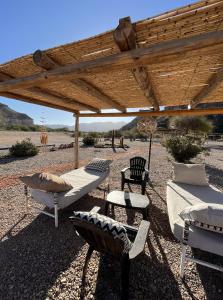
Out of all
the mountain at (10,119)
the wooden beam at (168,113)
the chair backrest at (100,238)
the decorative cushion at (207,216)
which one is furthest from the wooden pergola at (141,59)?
the mountain at (10,119)

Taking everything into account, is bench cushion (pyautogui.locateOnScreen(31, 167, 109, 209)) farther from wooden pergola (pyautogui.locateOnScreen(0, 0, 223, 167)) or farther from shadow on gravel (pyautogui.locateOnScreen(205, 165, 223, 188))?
shadow on gravel (pyautogui.locateOnScreen(205, 165, 223, 188))

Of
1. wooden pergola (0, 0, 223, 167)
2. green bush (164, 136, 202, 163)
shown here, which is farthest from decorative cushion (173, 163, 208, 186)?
green bush (164, 136, 202, 163)

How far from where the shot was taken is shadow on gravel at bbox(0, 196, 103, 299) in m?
1.82

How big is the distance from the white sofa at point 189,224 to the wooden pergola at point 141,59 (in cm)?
190

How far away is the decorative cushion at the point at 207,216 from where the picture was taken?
1767mm

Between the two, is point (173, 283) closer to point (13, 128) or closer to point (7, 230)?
point (7, 230)

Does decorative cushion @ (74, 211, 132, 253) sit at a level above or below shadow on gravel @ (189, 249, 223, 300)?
above

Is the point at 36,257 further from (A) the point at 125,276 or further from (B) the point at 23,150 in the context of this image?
(B) the point at 23,150

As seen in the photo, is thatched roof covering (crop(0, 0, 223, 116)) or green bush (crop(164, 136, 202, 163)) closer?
thatched roof covering (crop(0, 0, 223, 116))

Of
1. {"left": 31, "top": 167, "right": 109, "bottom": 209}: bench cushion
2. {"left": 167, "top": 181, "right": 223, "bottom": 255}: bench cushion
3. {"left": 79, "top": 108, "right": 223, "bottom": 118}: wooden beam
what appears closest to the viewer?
{"left": 167, "top": 181, "right": 223, "bottom": 255}: bench cushion

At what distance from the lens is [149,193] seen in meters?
4.57

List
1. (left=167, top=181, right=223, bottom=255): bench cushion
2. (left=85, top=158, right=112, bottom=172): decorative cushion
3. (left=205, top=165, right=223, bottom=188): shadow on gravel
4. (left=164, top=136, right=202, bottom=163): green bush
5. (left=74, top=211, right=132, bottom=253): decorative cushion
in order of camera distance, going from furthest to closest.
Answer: (left=164, top=136, right=202, bottom=163): green bush → (left=205, top=165, right=223, bottom=188): shadow on gravel → (left=85, top=158, right=112, bottom=172): decorative cushion → (left=167, top=181, right=223, bottom=255): bench cushion → (left=74, top=211, right=132, bottom=253): decorative cushion

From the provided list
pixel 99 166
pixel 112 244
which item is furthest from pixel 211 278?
pixel 99 166

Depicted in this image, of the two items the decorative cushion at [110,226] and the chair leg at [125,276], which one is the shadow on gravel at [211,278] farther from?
the decorative cushion at [110,226]
